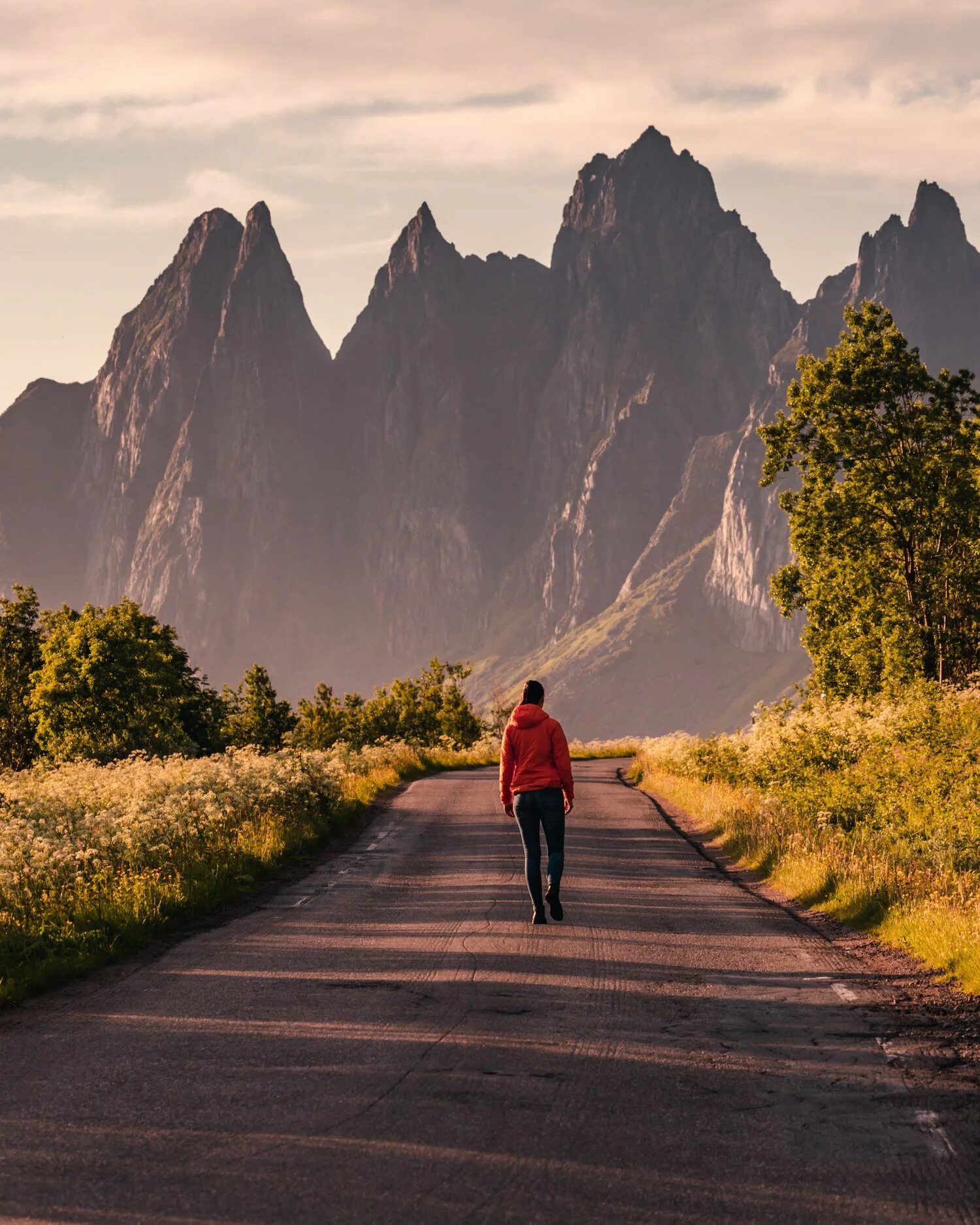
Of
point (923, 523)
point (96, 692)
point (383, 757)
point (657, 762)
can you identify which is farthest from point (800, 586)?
point (96, 692)

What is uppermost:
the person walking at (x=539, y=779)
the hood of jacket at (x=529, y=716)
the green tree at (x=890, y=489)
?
the green tree at (x=890, y=489)

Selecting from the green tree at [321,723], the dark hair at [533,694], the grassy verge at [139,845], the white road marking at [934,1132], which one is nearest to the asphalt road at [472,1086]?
the white road marking at [934,1132]

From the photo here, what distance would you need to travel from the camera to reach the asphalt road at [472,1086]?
16.4ft

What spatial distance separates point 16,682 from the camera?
5188cm

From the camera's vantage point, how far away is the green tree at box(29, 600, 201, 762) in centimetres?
4575

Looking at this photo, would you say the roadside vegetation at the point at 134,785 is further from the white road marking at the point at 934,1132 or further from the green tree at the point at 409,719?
the white road marking at the point at 934,1132

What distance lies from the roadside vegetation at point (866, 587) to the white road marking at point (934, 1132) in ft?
49.0

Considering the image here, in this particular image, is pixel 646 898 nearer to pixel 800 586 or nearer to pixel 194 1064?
pixel 194 1064

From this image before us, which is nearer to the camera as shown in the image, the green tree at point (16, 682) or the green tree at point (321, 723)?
the green tree at point (16, 682)

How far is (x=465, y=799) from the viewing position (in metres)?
29.0

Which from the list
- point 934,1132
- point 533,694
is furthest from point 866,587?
point 934,1132

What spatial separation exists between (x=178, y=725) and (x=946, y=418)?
3249 centimetres

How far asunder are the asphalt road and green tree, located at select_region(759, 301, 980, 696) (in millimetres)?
26129

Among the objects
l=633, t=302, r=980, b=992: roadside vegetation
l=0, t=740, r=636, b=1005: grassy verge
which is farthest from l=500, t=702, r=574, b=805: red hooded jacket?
l=633, t=302, r=980, b=992: roadside vegetation
